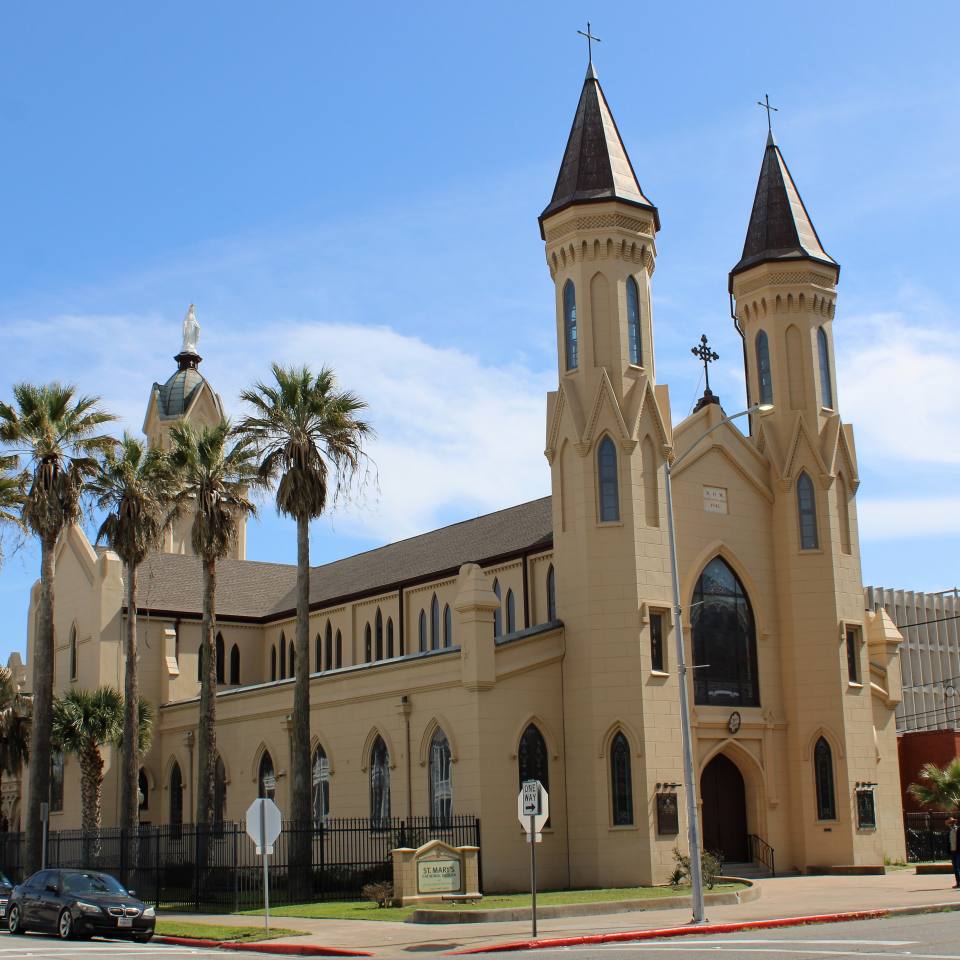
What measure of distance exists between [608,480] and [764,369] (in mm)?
8582

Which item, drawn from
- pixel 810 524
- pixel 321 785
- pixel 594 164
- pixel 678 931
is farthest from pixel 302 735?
pixel 594 164

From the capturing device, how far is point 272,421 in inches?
1460

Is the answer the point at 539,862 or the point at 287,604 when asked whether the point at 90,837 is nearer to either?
the point at 539,862

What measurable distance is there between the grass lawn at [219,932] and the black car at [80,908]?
71 cm

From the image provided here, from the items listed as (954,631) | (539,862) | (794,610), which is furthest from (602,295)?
(954,631)

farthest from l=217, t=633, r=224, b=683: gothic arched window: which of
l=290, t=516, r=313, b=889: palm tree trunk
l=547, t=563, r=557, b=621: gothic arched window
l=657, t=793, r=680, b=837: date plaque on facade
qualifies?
l=657, t=793, r=680, b=837: date plaque on facade

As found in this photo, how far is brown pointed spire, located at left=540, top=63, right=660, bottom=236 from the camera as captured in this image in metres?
38.7

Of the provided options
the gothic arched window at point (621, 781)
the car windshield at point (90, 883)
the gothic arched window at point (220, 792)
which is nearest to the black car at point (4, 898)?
the car windshield at point (90, 883)

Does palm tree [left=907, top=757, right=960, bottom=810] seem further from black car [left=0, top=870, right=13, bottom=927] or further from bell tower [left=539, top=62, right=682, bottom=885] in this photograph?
black car [left=0, top=870, right=13, bottom=927]

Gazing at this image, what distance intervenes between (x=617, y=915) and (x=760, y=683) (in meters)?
14.3

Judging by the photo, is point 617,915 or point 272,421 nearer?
point 617,915

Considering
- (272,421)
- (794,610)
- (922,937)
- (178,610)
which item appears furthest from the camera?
(178,610)

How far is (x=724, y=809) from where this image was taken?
3862 centimetres

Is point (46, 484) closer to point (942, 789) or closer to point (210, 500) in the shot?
point (210, 500)
